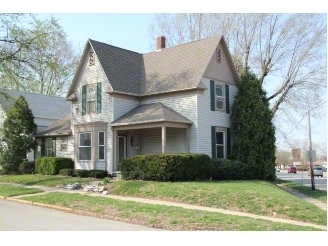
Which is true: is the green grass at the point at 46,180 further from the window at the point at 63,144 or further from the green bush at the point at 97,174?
the window at the point at 63,144

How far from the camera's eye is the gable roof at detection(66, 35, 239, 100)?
2258 cm

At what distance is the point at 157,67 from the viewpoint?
2517 cm

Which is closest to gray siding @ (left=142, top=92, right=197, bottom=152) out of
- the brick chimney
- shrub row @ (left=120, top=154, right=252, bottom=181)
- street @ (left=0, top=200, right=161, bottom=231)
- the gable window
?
shrub row @ (left=120, top=154, right=252, bottom=181)

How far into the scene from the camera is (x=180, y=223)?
10.2m

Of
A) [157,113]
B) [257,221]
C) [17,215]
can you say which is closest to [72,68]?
[157,113]

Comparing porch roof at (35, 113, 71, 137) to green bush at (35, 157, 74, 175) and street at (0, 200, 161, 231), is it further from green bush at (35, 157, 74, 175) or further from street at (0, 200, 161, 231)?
street at (0, 200, 161, 231)

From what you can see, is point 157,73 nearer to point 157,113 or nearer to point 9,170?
point 157,113

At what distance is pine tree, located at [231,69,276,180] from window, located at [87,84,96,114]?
8633mm

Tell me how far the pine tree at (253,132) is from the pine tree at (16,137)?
14.5 m

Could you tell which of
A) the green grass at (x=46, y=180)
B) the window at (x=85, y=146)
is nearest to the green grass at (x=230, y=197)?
the green grass at (x=46, y=180)

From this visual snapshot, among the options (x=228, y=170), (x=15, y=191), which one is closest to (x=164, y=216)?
(x=15, y=191)

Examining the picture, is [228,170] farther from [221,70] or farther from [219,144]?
[221,70]

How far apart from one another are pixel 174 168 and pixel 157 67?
9.30 metres
